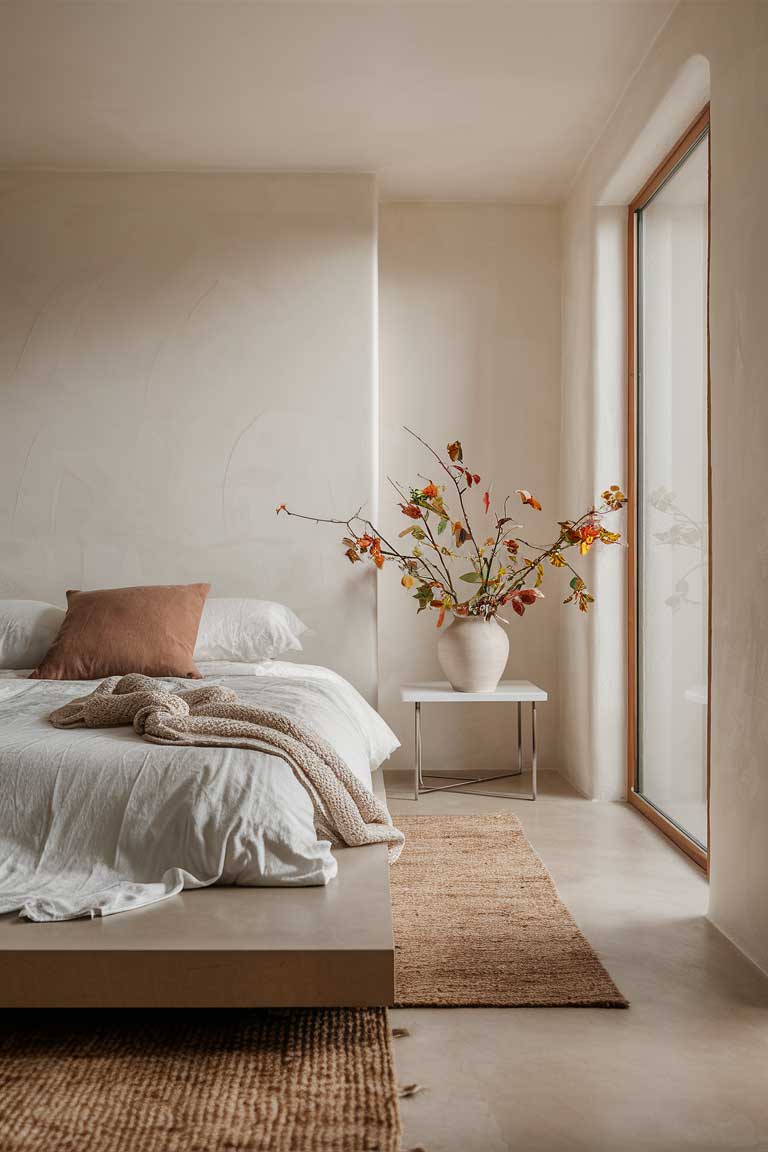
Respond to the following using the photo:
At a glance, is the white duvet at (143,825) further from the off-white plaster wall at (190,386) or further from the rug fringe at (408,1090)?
the off-white plaster wall at (190,386)

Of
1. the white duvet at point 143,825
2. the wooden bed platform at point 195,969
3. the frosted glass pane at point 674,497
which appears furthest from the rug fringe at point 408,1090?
the frosted glass pane at point 674,497

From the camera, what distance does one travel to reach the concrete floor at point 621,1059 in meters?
1.66

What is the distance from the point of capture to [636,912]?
275 cm

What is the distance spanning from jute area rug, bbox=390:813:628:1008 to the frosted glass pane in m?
0.62

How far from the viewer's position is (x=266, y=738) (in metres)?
2.30

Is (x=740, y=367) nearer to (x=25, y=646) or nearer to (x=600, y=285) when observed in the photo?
(x=600, y=285)

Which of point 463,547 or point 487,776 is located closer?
point 487,776

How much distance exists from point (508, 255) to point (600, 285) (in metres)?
0.76

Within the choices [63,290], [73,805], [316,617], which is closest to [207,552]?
[316,617]

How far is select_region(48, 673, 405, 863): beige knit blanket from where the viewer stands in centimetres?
229

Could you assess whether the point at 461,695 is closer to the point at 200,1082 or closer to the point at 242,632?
the point at 242,632

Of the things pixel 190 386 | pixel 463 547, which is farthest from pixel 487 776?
pixel 190 386

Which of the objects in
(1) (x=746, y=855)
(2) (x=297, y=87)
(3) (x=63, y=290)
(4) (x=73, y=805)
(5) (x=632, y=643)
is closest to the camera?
(4) (x=73, y=805)

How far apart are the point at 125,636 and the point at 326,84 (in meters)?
2.06
